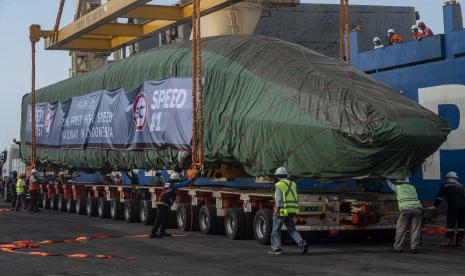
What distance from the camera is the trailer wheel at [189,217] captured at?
826 inches

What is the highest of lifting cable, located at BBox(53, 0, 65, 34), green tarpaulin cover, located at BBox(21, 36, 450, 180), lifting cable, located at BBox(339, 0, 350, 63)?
lifting cable, located at BBox(53, 0, 65, 34)

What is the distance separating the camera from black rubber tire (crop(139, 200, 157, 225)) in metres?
23.6

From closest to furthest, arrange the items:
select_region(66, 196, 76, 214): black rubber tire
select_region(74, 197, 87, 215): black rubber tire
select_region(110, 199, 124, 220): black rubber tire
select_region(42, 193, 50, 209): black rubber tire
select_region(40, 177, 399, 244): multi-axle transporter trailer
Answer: select_region(40, 177, 399, 244): multi-axle transporter trailer → select_region(110, 199, 124, 220): black rubber tire → select_region(74, 197, 87, 215): black rubber tire → select_region(66, 196, 76, 214): black rubber tire → select_region(42, 193, 50, 209): black rubber tire

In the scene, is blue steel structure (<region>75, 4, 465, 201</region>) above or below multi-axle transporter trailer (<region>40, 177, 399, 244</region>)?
above

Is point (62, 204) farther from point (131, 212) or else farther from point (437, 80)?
point (437, 80)

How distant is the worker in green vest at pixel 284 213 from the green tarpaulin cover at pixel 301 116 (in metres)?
1.55

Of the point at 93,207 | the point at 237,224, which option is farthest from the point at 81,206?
the point at 237,224

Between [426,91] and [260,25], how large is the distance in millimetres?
25370

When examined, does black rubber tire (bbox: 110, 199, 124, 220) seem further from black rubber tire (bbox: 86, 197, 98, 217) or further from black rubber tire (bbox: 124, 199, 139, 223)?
black rubber tire (bbox: 86, 197, 98, 217)

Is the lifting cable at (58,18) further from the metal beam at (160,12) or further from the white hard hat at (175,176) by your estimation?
the white hard hat at (175,176)

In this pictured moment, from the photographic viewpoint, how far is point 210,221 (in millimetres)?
19781

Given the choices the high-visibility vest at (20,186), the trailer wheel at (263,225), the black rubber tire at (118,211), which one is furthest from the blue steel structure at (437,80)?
the high-visibility vest at (20,186)

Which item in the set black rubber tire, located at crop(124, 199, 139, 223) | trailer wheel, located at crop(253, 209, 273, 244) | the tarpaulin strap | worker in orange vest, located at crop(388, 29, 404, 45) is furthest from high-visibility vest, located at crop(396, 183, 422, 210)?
worker in orange vest, located at crop(388, 29, 404, 45)

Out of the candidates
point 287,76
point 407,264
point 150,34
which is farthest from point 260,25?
point 407,264
